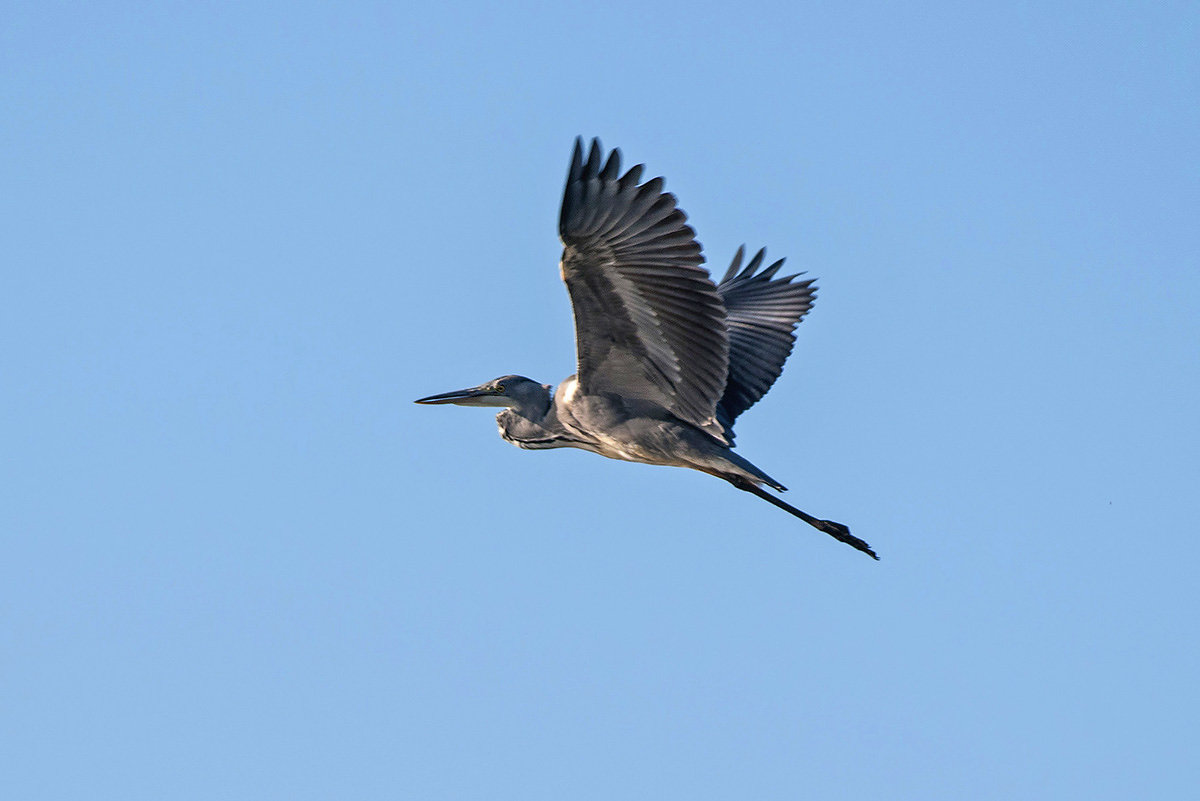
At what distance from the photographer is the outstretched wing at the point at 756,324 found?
36.8ft

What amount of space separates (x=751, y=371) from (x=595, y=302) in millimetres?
2483

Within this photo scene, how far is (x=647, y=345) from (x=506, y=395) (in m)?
1.89

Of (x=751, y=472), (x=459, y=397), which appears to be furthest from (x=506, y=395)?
(x=751, y=472)

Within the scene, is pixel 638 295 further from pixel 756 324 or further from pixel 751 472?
pixel 756 324

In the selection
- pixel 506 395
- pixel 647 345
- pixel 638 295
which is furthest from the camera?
pixel 506 395

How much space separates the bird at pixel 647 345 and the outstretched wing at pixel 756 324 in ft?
0.04

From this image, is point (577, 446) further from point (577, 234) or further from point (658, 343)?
point (577, 234)

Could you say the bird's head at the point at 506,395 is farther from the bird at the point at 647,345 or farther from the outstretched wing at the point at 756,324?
the outstretched wing at the point at 756,324

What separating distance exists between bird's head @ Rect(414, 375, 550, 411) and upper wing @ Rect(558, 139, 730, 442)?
3.13 feet

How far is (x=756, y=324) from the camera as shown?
1180 centimetres

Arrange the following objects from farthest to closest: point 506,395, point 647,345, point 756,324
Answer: point 756,324, point 506,395, point 647,345

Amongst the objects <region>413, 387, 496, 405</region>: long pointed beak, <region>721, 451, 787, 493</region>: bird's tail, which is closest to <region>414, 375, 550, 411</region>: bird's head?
<region>413, 387, 496, 405</region>: long pointed beak

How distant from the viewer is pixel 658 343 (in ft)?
31.0

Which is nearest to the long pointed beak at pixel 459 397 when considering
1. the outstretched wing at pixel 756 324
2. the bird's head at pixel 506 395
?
the bird's head at pixel 506 395
